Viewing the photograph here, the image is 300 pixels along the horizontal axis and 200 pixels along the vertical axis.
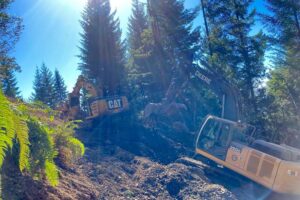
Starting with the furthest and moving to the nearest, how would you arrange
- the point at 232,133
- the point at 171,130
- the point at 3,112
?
the point at 171,130, the point at 232,133, the point at 3,112

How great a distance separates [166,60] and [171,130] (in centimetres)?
681

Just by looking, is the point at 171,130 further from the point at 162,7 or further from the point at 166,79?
the point at 162,7

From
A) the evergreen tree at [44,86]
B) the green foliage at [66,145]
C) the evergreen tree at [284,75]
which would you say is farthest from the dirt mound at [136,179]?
the evergreen tree at [44,86]

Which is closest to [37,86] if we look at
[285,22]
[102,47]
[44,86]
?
[44,86]

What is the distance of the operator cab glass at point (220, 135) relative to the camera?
9859mm

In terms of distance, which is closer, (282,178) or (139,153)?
(282,178)

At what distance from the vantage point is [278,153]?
9008 millimetres

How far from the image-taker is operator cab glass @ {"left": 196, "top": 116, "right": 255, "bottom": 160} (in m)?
9.86

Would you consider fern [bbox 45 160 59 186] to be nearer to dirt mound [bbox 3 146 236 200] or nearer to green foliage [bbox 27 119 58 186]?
green foliage [bbox 27 119 58 186]

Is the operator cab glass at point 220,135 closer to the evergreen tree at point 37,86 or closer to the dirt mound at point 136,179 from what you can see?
the dirt mound at point 136,179

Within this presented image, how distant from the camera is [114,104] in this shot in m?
16.8

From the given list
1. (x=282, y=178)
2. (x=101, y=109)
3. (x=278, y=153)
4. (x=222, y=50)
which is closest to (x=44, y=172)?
(x=282, y=178)

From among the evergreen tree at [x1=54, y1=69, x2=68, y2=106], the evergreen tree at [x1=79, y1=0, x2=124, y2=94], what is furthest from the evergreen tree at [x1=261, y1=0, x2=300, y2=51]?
the evergreen tree at [x1=54, y1=69, x2=68, y2=106]

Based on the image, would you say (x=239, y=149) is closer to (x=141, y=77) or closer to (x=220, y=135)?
(x=220, y=135)
